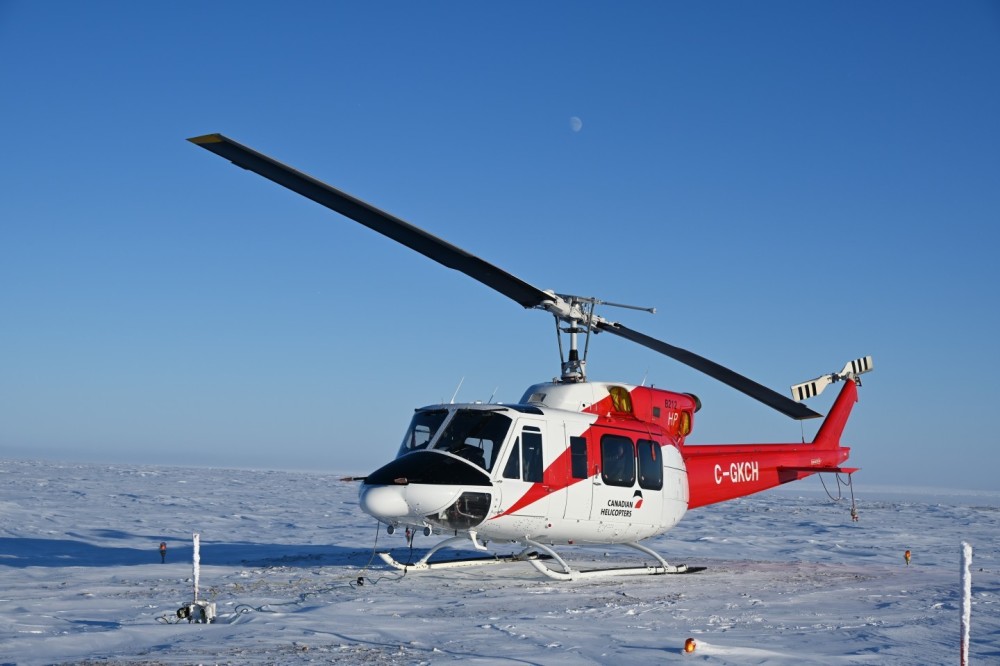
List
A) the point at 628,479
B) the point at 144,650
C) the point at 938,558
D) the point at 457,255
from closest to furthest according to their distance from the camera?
the point at 144,650
the point at 457,255
the point at 628,479
the point at 938,558

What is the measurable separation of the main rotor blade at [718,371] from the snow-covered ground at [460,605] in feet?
8.34

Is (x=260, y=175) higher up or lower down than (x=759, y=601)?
higher up

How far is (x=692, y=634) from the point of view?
780 cm

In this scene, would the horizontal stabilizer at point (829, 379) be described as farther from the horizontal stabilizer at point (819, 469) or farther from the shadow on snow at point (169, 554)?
the shadow on snow at point (169, 554)

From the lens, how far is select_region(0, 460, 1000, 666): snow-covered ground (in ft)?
22.6

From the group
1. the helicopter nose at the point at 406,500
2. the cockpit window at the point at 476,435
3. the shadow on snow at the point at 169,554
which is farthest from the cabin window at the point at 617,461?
the shadow on snow at the point at 169,554

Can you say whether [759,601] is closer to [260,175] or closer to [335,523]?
[260,175]

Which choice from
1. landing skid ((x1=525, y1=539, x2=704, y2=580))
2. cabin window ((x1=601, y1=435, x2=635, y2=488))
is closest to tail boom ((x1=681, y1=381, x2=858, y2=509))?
landing skid ((x1=525, y1=539, x2=704, y2=580))

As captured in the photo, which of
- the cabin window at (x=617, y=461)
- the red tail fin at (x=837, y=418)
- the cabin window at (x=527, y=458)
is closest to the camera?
the cabin window at (x=527, y=458)

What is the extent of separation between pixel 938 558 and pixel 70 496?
25261 mm

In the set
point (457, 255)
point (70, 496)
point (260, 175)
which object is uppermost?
point (260, 175)

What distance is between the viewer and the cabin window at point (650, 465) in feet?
43.3

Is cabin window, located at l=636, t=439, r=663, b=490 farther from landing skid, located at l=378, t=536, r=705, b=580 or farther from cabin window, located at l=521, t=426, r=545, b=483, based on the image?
→ cabin window, located at l=521, t=426, r=545, b=483

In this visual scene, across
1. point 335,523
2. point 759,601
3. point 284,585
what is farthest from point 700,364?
point 335,523
